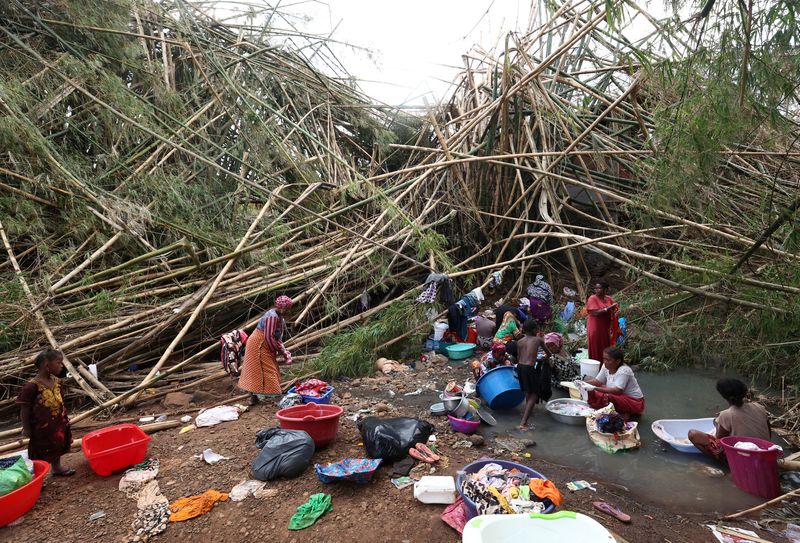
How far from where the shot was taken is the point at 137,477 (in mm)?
3309

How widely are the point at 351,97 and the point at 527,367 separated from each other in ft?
24.0

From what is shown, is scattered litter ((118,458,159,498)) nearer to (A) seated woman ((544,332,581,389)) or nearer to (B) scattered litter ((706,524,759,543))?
(B) scattered litter ((706,524,759,543))

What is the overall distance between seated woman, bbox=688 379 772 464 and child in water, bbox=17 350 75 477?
4654 mm

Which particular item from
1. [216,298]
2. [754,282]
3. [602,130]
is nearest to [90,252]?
[216,298]

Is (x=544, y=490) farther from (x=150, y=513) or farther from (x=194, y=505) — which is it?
(x=150, y=513)

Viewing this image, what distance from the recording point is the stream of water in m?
3.06

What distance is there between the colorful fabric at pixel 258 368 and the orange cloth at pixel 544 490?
2857 millimetres

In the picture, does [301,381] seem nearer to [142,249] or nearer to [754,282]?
[142,249]

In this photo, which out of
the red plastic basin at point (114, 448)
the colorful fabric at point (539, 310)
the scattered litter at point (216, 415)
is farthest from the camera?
the colorful fabric at point (539, 310)

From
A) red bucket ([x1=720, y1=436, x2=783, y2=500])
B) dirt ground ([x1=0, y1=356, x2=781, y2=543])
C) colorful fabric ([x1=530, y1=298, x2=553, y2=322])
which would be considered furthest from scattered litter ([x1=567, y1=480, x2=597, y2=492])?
colorful fabric ([x1=530, y1=298, x2=553, y2=322])

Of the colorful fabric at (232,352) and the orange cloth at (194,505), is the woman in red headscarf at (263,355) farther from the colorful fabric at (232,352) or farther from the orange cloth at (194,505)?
the orange cloth at (194,505)

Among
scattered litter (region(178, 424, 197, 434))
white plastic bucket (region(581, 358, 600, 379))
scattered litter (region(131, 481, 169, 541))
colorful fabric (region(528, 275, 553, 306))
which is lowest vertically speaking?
white plastic bucket (region(581, 358, 600, 379))

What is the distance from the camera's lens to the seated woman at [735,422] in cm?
328

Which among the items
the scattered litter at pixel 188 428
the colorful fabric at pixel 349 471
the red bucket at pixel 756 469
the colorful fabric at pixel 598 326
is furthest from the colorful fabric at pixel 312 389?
the red bucket at pixel 756 469
